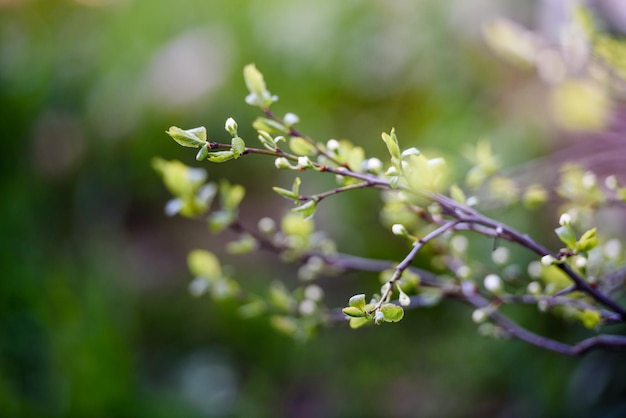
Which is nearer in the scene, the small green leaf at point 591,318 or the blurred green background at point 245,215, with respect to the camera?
the small green leaf at point 591,318

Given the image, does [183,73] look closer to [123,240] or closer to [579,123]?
[123,240]

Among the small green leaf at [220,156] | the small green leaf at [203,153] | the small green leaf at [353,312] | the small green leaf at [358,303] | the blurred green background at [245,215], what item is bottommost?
the small green leaf at [353,312]

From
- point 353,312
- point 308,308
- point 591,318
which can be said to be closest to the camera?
point 353,312

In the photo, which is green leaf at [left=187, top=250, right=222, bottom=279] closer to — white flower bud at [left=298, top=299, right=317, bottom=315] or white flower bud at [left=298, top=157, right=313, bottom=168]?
white flower bud at [left=298, top=299, right=317, bottom=315]

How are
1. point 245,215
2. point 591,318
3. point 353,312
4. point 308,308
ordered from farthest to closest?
point 245,215 → point 308,308 → point 591,318 → point 353,312

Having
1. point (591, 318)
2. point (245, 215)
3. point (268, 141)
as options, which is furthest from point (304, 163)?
point (245, 215)

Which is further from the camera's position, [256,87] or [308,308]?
[308,308]

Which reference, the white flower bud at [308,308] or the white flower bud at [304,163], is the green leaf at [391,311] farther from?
the white flower bud at [308,308]

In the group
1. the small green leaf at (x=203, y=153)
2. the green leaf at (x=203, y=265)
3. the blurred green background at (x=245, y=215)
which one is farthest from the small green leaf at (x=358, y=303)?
the blurred green background at (x=245, y=215)

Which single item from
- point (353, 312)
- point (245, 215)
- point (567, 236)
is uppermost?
point (245, 215)

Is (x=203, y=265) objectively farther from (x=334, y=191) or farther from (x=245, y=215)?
(x=245, y=215)
